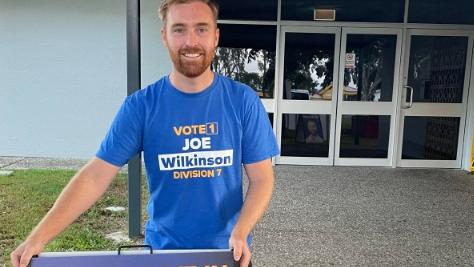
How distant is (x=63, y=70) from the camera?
727 centimetres

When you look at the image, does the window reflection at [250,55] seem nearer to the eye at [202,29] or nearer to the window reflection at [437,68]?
the window reflection at [437,68]

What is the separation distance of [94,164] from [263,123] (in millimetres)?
606

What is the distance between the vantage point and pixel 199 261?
1337 millimetres

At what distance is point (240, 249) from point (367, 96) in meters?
6.10

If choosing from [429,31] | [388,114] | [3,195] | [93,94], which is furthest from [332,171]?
[3,195]

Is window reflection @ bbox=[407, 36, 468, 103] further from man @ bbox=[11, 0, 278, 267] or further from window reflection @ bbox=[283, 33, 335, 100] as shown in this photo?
man @ bbox=[11, 0, 278, 267]

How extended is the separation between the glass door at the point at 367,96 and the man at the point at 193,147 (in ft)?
18.7

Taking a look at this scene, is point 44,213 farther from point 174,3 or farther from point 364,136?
point 364,136

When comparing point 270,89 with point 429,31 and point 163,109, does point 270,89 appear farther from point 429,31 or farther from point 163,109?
point 163,109

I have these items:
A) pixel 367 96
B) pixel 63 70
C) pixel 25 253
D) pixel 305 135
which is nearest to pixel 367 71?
pixel 367 96

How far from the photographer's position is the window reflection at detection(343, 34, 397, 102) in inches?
272

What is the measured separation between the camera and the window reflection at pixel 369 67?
6914mm

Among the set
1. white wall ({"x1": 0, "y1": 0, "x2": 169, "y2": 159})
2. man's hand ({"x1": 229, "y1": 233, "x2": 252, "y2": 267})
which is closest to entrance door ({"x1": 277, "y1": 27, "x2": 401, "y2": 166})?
white wall ({"x1": 0, "y1": 0, "x2": 169, "y2": 159})

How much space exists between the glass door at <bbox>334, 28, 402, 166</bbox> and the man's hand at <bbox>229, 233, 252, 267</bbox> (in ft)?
19.4
